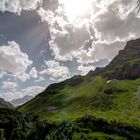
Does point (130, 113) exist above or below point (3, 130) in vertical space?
above

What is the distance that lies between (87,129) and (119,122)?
795 inches

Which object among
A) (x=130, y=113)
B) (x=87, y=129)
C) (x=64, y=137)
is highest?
(x=130, y=113)

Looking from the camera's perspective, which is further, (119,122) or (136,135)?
(119,122)

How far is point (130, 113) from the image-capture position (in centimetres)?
19638

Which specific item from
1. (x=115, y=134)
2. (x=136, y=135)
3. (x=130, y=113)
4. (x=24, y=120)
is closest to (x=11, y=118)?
(x=24, y=120)

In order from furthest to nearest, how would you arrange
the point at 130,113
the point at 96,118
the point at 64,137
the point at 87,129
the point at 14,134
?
the point at 130,113 < the point at 96,118 < the point at 87,129 < the point at 14,134 < the point at 64,137

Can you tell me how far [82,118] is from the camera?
176 metres

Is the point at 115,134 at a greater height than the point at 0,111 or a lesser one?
lesser

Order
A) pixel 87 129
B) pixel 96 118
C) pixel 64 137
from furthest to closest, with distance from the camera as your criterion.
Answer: pixel 96 118 < pixel 87 129 < pixel 64 137

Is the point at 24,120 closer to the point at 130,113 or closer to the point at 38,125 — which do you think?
the point at 38,125

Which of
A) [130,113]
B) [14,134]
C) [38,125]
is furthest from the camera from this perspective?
[130,113]

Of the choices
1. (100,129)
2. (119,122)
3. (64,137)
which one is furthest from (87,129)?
(64,137)

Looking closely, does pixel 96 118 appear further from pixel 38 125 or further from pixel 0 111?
pixel 0 111

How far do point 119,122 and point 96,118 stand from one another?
1363cm
